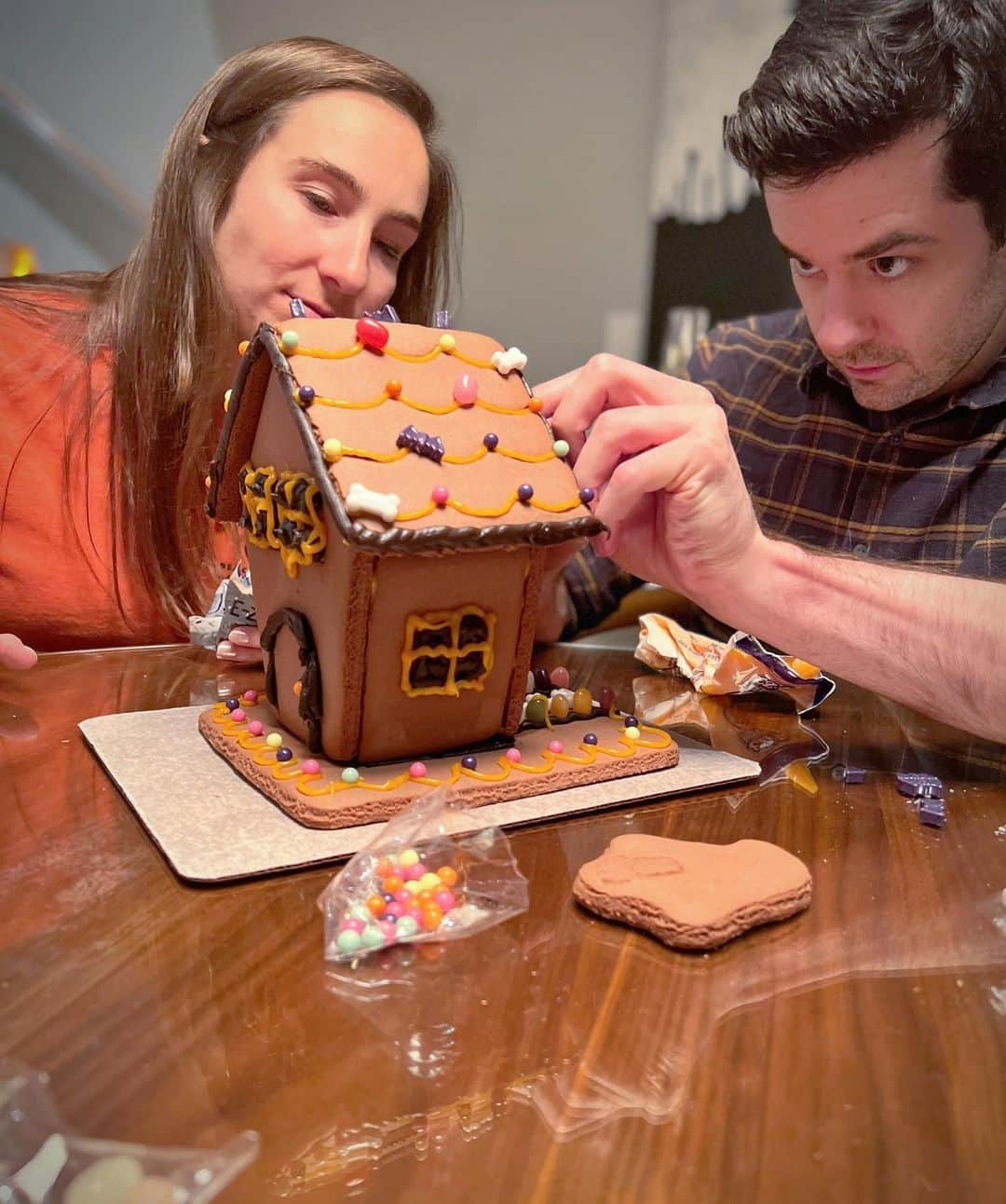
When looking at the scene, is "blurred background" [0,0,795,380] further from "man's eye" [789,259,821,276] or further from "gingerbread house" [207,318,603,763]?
"gingerbread house" [207,318,603,763]

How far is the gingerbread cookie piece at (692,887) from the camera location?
2.49 feet

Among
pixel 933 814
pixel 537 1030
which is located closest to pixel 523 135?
pixel 933 814

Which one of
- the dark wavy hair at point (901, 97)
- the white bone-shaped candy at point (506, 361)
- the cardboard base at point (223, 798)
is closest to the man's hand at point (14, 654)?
the cardboard base at point (223, 798)

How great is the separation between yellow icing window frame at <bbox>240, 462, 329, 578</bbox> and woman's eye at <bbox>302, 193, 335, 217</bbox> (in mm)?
658

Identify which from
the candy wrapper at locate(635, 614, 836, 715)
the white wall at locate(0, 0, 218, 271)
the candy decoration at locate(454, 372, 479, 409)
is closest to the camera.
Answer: the candy decoration at locate(454, 372, 479, 409)

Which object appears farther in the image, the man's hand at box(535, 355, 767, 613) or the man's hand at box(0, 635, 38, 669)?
the man's hand at box(0, 635, 38, 669)

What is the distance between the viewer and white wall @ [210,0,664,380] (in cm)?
236

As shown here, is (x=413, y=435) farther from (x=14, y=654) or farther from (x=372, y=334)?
(x=14, y=654)

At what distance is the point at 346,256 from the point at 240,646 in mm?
653

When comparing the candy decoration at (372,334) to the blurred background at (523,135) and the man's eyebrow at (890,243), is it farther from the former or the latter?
the blurred background at (523,135)

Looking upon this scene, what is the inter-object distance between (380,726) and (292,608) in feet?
0.55

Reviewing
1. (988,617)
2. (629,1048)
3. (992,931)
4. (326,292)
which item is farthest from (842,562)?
(326,292)

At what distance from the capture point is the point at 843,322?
161 centimetres

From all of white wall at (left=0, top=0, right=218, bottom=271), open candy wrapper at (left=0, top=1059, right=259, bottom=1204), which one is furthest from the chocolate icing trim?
white wall at (left=0, top=0, right=218, bottom=271)
